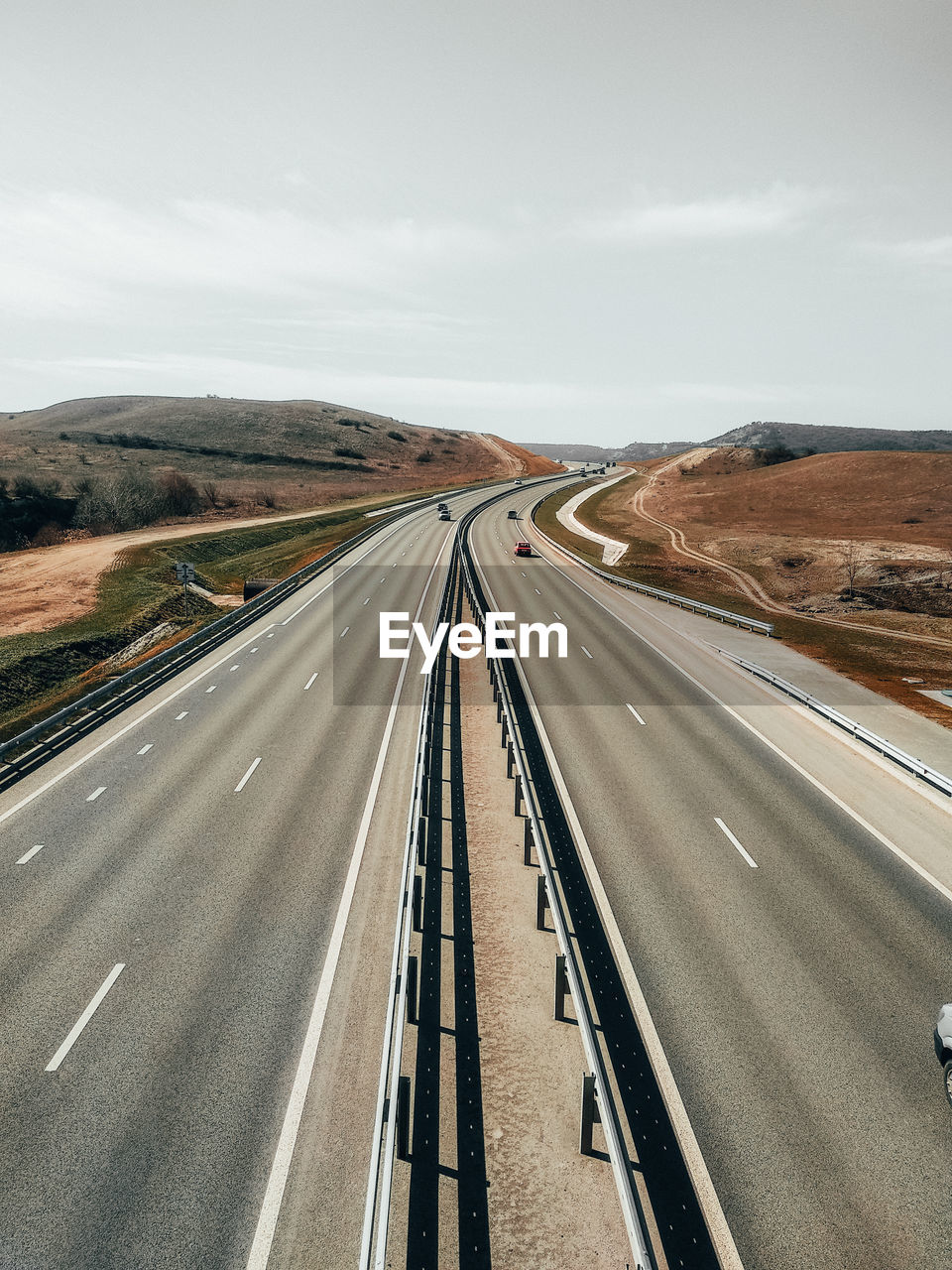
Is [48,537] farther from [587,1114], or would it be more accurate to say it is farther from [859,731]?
[587,1114]

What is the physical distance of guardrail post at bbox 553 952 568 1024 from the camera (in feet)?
34.7

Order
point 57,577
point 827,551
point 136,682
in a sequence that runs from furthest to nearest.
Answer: point 827,551, point 57,577, point 136,682

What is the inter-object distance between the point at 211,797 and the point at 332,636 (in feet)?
56.8

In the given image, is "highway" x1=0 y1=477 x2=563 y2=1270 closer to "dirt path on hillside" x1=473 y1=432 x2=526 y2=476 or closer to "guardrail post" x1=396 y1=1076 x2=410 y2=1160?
"guardrail post" x1=396 y1=1076 x2=410 y2=1160

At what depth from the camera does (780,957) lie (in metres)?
12.2

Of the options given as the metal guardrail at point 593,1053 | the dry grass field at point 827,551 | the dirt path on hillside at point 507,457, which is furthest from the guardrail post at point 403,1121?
the dirt path on hillside at point 507,457

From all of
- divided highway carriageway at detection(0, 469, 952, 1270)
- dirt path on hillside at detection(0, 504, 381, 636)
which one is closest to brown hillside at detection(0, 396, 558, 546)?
dirt path on hillside at detection(0, 504, 381, 636)

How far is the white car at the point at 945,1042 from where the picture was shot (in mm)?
9416

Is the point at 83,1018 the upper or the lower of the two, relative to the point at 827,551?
lower

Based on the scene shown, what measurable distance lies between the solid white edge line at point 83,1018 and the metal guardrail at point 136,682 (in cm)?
1070

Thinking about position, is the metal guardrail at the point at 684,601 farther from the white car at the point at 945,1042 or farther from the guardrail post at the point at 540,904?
the white car at the point at 945,1042

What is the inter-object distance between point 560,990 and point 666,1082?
78.3 inches

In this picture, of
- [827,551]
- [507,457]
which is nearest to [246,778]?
[827,551]

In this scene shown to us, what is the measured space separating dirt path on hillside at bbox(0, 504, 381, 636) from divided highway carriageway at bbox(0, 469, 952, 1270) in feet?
60.8
